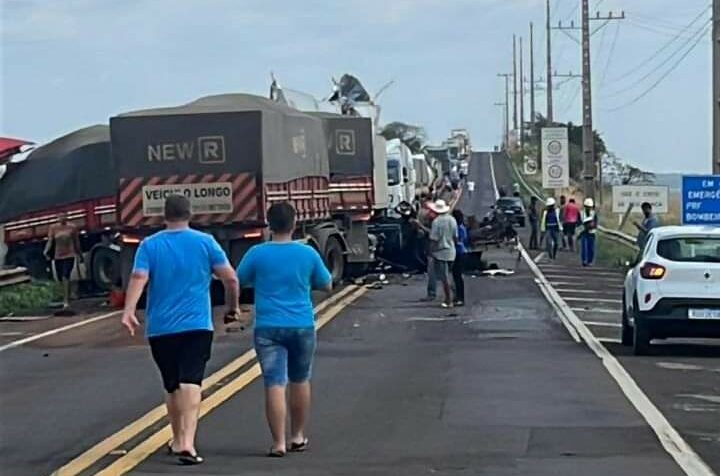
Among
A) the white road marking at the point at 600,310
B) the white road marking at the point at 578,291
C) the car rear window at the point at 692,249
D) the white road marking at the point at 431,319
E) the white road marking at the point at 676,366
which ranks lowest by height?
the white road marking at the point at 578,291

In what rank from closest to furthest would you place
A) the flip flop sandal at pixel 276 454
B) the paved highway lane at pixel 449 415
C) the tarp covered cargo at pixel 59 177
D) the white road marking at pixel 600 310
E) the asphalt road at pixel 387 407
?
the paved highway lane at pixel 449 415 < the asphalt road at pixel 387 407 < the flip flop sandal at pixel 276 454 < the white road marking at pixel 600 310 < the tarp covered cargo at pixel 59 177

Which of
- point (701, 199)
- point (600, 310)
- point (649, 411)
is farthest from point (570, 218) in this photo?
point (649, 411)

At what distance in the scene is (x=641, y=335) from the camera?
19172 mm

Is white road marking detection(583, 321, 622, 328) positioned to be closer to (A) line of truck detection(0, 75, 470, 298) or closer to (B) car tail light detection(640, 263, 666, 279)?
(B) car tail light detection(640, 263, 666, 279)

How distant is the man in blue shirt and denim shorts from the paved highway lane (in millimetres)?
414

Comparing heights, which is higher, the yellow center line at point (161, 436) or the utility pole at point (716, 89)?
the utility pole at point (716, 89)

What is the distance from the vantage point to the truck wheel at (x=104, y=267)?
31.4 meters

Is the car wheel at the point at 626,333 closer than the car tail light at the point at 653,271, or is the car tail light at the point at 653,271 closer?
the car tail light at the point at 653,271

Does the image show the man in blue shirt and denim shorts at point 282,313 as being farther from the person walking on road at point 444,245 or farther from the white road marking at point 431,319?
the person walking on road at point 444,245

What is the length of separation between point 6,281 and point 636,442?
19.6 meters

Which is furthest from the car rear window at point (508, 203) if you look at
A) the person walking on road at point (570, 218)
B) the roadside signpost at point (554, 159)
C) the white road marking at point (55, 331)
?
the white road marking at point (55, 331)

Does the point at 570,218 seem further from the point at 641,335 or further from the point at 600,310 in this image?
the point at 641,335

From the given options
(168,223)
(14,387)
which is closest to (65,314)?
(14,387)

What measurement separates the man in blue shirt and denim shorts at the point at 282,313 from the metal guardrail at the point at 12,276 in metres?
18.9
